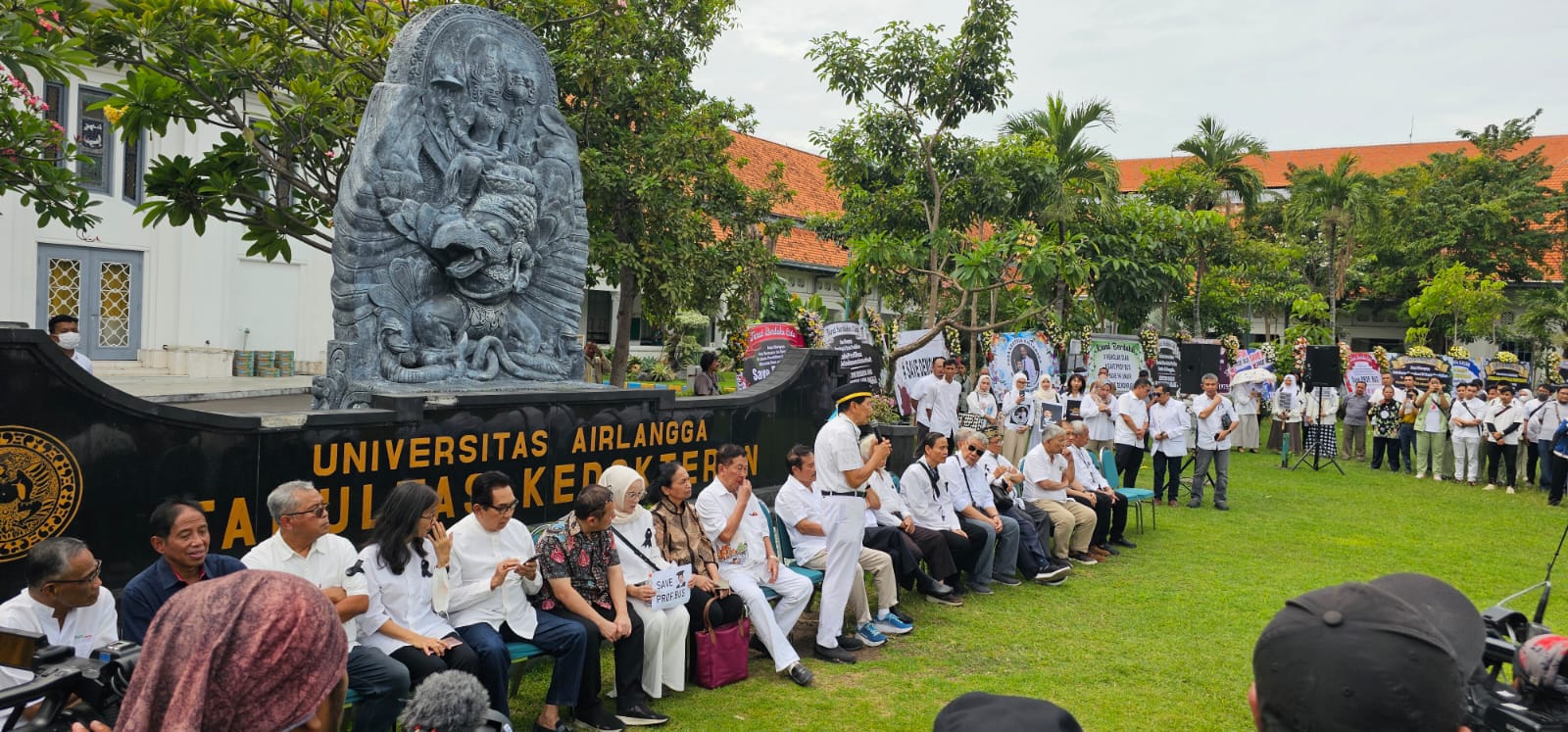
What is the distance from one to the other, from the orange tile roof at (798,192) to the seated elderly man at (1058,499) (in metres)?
17.8

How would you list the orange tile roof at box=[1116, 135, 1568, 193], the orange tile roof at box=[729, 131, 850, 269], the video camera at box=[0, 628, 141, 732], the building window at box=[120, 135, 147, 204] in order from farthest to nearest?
the orange tile roof at box=[1116, 135, 1568, 193], the orange tile roof at box=[729, 131, 850, 269], the building window at box=[120, 135, 147, 204], the video camera at box=[0, 628, 141, 732]

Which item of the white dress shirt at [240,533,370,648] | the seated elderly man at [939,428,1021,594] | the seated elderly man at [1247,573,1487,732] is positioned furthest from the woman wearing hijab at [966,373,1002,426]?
the seated elderly man at [1247,573,1487,732]

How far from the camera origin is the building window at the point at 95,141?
1898 centimetres

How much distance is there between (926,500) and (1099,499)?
2.48 meters

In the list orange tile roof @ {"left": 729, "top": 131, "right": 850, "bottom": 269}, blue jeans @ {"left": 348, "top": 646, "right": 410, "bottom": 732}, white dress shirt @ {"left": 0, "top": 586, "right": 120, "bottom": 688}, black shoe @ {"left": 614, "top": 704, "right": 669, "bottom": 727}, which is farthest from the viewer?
orange tile roof @ {"left": 729, "top": 131, "right": 850, "bottom": 269}

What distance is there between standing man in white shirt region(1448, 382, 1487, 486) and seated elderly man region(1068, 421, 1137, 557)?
7469 mm

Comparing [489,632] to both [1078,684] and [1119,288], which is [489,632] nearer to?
[1078,684]

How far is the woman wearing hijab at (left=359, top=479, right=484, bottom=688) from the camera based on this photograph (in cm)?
452

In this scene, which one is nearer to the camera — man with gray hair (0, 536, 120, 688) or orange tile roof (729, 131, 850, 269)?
man with gray hair (0, 536, 120, 688)

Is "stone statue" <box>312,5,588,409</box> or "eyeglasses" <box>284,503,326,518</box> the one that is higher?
"stone statue" <box>312,5,588,409</box>

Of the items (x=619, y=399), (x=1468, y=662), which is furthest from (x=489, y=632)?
(x=1468, y=662)

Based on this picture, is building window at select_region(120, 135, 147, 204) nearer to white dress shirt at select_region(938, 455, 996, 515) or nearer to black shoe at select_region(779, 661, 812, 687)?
white dress shirt at select_region(938, 455, 996, 515)

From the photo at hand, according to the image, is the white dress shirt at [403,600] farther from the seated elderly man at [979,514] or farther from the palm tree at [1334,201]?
the palm tree at [1334,201]

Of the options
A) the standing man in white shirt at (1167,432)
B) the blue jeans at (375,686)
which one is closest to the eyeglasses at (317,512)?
the blue jeans at (375,686)
